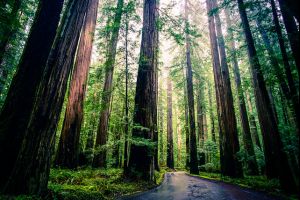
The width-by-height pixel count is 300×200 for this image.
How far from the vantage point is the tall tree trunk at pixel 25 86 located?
3764mm

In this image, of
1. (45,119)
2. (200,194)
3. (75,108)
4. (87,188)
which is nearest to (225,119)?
(200,194)

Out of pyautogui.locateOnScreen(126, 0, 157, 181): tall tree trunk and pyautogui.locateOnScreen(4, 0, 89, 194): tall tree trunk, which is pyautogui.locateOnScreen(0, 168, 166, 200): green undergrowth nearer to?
pyautogui.locateOnScreen(4, 0, 89, 194): tall tree trunk

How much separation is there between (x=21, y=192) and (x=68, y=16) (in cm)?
342

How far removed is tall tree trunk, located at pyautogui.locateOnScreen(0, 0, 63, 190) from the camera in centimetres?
376

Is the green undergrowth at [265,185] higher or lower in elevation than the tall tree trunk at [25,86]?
lower

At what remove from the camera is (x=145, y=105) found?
276 inches

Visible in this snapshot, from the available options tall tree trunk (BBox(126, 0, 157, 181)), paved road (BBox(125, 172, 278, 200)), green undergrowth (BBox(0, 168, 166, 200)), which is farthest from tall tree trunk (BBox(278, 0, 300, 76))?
tall tree trunk (BBox(126, 0, 157, 181))

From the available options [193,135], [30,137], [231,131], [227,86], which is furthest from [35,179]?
[193,135]

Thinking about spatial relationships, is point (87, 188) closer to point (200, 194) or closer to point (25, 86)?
point (25, 86)

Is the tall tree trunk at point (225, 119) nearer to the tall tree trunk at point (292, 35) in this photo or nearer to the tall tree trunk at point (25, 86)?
the tall tree trunk at point (292, 35)

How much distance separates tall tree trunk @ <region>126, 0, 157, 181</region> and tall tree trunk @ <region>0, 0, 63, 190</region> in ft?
10.1

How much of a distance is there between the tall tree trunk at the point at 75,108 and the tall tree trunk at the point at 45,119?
3820mm

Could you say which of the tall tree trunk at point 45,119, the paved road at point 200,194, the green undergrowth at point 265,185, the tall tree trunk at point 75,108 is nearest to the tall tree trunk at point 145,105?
the paved road at point 200,194

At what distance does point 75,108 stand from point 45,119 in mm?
4776
